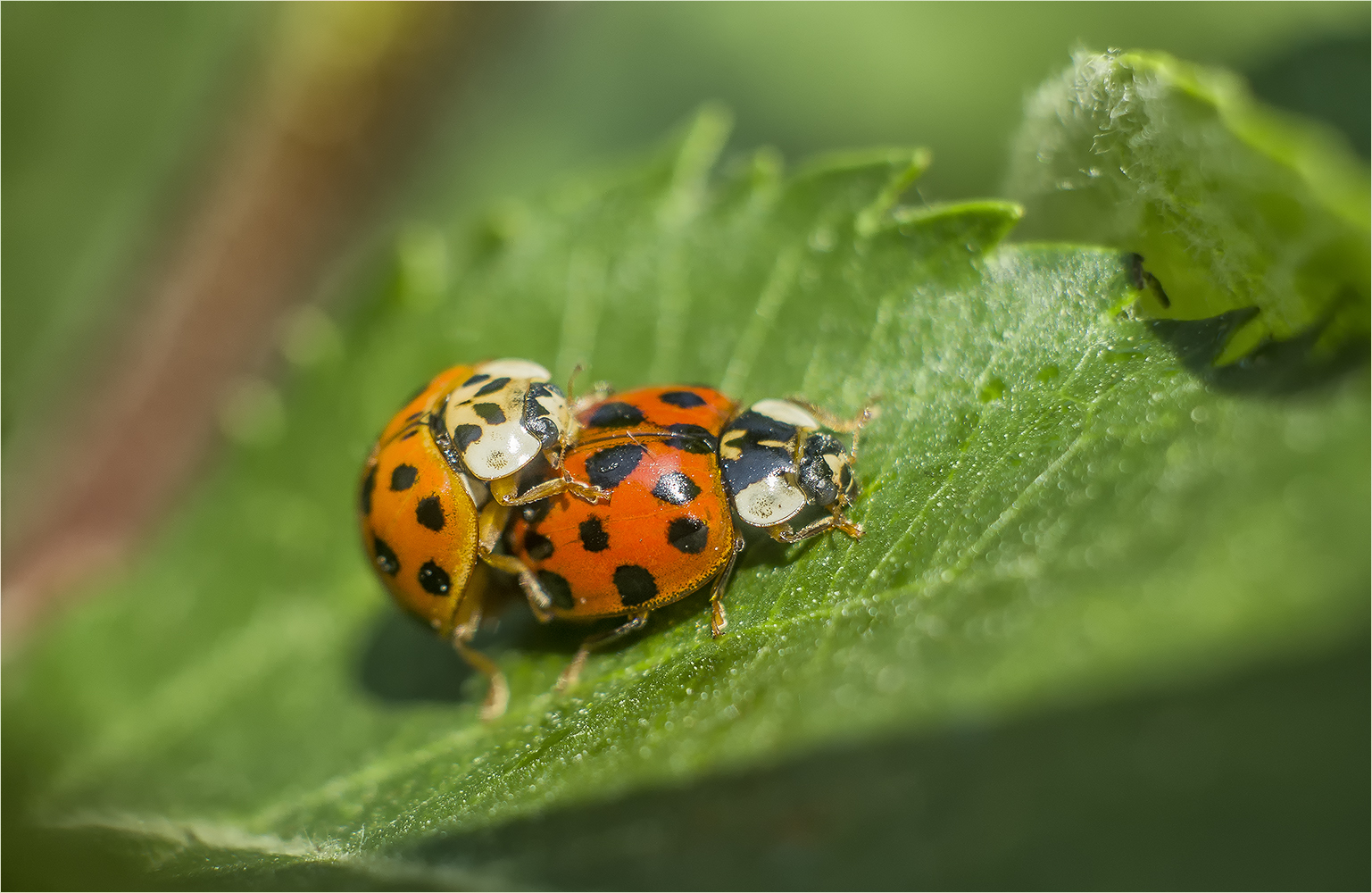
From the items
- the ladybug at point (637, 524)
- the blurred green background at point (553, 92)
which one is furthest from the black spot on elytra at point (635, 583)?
the blurred green background at point (553, 92)

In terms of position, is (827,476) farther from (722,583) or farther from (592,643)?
(592,643)

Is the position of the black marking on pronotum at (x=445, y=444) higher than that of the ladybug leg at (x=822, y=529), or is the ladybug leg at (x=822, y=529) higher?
the black marking on pronotum at (x=445, y=444)

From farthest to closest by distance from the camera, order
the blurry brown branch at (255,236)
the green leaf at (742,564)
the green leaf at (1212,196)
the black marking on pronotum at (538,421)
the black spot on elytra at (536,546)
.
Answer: the blurry brown branch at (255,236)
the black marking on pronotum at (538,421)
the black spot on elytra at (536,546)
the green leaf at (742,564)
the green leaf at (1212,196)

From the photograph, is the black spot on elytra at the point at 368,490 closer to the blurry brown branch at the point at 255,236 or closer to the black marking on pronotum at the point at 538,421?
the black marking on pronotum at the point at 538,421

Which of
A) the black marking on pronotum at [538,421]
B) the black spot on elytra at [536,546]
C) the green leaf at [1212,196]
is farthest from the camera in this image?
the black marking on pronotum at [538,421]

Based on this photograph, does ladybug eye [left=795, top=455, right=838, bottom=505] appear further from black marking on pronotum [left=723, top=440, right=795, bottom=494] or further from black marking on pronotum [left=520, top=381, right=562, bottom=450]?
black marking on pronotum [left=520, top=381, right=562, bottom=450]

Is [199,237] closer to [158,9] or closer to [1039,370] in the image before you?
[158,9]

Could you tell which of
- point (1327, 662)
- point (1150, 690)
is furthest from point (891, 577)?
point (1327, 662)

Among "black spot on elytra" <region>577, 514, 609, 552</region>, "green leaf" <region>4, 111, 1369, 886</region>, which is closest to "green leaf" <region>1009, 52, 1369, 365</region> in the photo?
"green leaf" <region>4, 111, 1369, 886</region>
